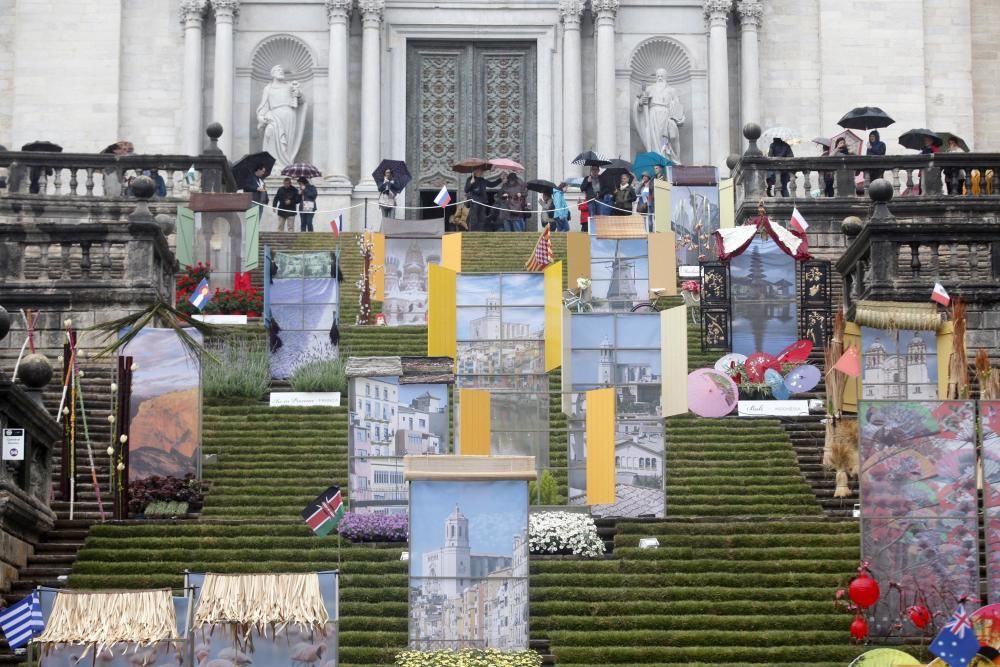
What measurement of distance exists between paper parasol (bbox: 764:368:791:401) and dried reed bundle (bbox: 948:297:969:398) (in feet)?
9.34

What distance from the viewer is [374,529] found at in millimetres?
25641

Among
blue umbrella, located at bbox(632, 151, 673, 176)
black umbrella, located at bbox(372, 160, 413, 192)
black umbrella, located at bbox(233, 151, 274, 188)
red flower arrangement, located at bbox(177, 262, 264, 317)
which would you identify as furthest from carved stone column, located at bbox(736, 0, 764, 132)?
red flower arrangement, located at bbox(177, 262, 264, 317)

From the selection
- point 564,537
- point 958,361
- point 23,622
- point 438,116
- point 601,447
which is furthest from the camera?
point 438,116

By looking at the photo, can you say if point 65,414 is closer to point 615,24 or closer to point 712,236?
point 712,236

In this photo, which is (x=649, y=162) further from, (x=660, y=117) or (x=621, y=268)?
(x=621, y=268)

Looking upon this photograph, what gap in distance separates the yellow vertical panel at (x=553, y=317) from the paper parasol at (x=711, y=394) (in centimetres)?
206

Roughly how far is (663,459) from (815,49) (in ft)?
76.1

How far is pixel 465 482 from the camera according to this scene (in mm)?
22375

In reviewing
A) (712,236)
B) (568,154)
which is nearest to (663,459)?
(712,236)

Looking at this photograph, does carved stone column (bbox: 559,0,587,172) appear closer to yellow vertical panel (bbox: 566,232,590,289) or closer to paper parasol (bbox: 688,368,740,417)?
yellow vertical panel (bbox: 566,232,590,289)

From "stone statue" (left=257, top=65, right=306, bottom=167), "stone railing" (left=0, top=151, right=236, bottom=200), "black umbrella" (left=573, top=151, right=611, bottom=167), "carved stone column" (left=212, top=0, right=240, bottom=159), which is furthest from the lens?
"stone statue" (left=257, top=65, right=306, bottom=167)

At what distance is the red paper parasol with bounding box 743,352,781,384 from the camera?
30.9 meters

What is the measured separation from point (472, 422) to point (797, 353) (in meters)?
5.67

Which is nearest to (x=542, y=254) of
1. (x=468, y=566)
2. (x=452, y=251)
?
(x=452, y=251)
